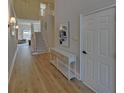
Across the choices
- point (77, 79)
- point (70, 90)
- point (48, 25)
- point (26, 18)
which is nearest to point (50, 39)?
point (48, 25)

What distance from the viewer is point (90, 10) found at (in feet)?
11.5

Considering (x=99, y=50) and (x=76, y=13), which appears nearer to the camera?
(x=99, y=50)

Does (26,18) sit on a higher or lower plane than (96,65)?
higher

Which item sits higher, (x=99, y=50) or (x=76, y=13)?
(x=76, y=13)

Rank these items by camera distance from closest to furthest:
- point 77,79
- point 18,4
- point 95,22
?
point 95,22 < point 77,79 < point 18,4

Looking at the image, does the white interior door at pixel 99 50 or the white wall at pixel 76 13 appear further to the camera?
the white wall at pixel 76 13

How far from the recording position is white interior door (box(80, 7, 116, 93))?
275 cm

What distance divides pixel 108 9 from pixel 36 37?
8.84 meters

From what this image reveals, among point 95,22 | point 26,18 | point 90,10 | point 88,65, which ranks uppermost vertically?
point 26,18

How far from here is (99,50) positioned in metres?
3.15

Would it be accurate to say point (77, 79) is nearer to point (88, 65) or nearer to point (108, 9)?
point (88, 65)

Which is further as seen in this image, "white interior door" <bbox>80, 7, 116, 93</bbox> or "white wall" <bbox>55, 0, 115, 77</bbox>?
"white wall" <bbox>55, 0, 115, 77</bbox>

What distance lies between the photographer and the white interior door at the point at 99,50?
2.75m
